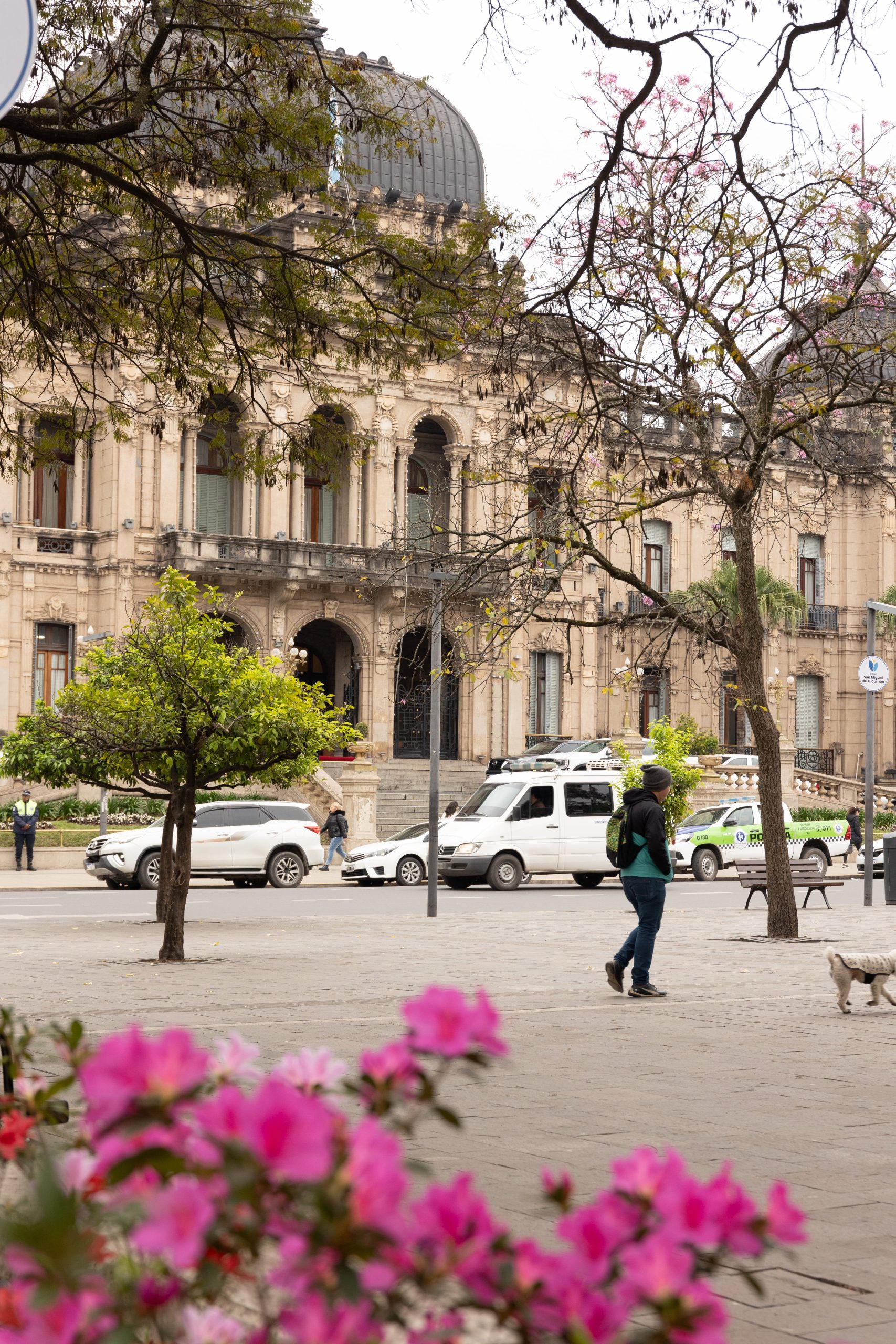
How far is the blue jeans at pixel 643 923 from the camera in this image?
42.1 ft

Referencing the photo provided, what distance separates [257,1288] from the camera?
185 centimetres

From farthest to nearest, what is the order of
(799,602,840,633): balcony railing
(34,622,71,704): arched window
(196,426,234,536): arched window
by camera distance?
(799,602,840,633): balcony railing → (196,426,234,536): arched window → (34,622,71,704): arched window

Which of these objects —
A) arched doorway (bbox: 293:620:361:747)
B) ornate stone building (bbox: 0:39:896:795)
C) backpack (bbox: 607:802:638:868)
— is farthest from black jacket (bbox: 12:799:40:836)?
backpack (bbox: 607:802:638:868)

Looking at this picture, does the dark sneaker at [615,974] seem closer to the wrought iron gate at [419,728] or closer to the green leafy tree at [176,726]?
the green leafy tree at [176,726]

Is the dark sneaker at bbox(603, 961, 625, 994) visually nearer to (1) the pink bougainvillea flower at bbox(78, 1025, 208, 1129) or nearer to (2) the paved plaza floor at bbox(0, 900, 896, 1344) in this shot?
(2) the paved plaza floor at bbox(0, 900, 896, 1344)

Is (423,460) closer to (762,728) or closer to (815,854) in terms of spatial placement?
(815,854)

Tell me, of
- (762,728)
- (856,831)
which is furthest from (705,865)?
(762,728)

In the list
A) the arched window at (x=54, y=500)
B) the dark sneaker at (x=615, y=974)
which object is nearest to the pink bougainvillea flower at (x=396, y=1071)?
the dark sneaker at (x=615, y=974)

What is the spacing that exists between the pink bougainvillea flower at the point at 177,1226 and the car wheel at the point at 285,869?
98.4 ft

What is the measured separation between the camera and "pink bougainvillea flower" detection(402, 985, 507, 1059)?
1917 millimetres

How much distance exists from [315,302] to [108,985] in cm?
590

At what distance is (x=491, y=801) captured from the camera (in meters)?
32.5

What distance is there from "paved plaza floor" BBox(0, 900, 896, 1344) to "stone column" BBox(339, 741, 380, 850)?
20.5 meters

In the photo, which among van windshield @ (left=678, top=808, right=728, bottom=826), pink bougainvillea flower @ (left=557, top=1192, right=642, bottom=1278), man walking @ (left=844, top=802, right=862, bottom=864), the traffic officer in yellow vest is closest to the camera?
pink bougainvillea flower @ (left=557, top=1192, right=642, bottom=1278)
